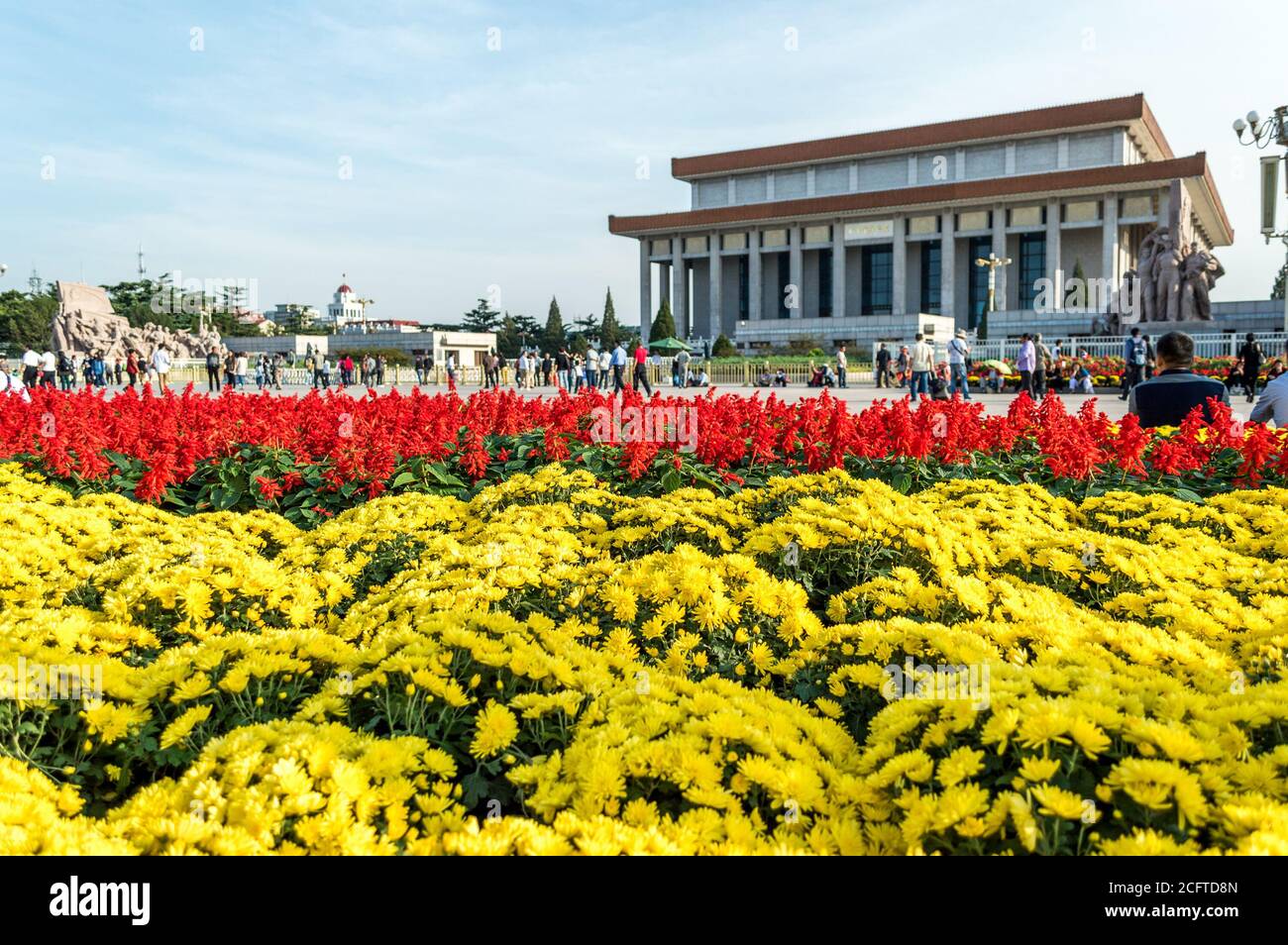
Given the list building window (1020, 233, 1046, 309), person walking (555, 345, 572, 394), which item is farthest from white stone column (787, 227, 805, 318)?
person walking (555, 345, 572, 394)

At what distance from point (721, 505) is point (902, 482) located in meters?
1.36

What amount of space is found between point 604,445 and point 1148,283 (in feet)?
90.3

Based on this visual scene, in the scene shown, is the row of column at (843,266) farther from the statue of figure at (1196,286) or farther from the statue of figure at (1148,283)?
the statue of figure at (1196,286)

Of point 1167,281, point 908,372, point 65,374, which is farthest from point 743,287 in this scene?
point 65,374

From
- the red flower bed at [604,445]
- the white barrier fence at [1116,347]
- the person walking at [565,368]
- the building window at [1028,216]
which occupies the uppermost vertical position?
the building window at [1028,216]

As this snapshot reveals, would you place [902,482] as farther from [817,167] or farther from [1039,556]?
[817,167]

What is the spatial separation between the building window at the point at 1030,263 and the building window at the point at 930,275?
14.5ft

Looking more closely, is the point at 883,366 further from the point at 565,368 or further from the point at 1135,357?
the point at 565,368

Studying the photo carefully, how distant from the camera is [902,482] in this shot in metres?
4.99

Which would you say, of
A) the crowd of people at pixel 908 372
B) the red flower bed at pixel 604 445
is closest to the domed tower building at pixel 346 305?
the crowd of people at pixel 908 372

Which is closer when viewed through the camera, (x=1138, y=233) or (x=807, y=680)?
(x=807, y=680)

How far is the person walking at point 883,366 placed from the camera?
25.2 m

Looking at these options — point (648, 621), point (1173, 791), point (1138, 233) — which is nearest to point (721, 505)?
point (648, 621)

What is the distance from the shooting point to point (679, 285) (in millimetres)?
58156
